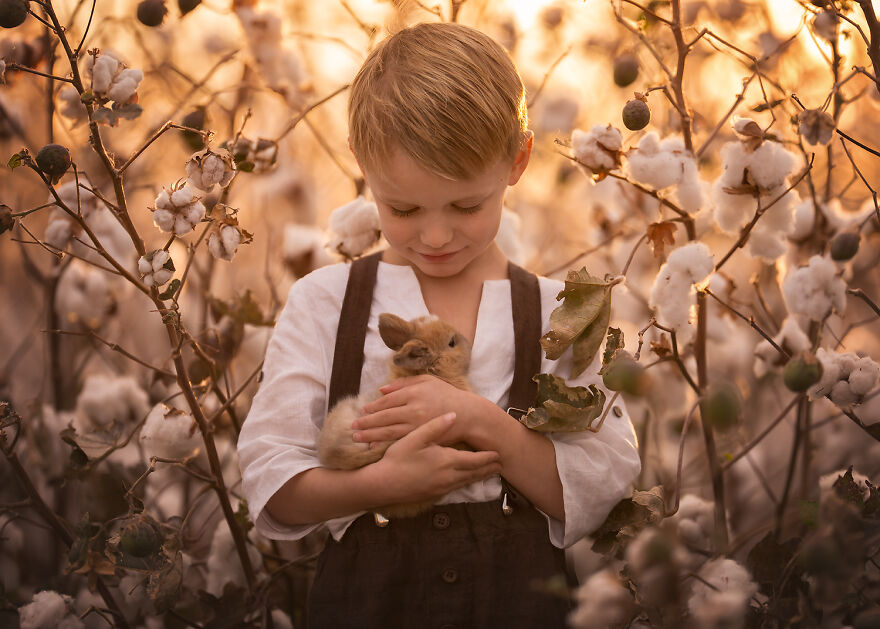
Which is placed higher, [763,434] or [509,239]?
[509,239]

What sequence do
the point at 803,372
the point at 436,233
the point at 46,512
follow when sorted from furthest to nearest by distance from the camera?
the point at 46,512 → the point at 436,233 → the point at 803,372

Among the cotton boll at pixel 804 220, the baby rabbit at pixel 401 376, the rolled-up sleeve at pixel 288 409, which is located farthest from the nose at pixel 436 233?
the cotton boll at pixel 804 220

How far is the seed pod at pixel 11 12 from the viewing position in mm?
977

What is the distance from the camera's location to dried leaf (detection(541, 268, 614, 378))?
1.05 m

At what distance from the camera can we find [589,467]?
3.66 ft

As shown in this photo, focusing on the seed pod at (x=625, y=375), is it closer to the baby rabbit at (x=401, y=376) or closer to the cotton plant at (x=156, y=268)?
the baby rabbit at (x=401, y=376)

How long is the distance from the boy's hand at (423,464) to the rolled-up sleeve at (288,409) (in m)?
0.14

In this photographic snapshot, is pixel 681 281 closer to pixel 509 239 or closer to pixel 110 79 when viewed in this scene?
pixel 509 239

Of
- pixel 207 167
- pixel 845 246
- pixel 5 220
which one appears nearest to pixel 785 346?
pixel 845 246

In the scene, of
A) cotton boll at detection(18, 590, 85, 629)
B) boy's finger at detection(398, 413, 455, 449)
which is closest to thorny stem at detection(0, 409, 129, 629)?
cotton boll at detection(18, 590, 85, 629)

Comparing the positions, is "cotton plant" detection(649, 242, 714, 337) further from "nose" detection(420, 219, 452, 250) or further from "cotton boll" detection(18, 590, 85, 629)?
"cotton boll" detection(18, 590, 85, 629)

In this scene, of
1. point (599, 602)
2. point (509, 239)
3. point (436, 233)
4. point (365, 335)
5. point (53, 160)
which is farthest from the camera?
point (509, 239)

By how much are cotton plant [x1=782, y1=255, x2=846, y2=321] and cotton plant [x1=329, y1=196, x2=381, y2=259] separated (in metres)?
0.70

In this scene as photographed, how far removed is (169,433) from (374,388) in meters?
0.36
